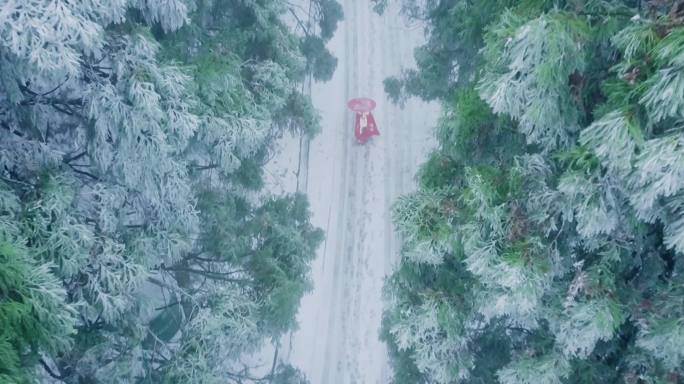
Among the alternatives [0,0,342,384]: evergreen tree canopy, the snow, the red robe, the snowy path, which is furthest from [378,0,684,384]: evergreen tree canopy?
the red robe

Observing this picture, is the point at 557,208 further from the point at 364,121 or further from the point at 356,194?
the point at 364,121

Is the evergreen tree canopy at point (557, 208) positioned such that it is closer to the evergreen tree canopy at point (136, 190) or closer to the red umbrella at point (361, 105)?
the evergreen tree canopy at point (136, 190)

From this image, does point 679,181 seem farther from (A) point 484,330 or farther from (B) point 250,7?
(B) point 250,7

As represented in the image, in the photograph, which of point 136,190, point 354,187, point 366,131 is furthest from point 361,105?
point 136,190

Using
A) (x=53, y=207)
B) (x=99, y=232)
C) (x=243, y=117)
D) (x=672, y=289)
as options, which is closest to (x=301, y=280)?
(x=243, y=117)

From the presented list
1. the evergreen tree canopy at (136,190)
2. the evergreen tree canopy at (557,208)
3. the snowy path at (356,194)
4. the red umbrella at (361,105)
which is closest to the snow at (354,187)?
the snowy path at (356,194)

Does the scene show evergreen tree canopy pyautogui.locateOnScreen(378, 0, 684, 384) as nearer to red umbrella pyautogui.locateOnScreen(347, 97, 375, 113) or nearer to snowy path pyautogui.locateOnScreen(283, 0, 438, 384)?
snowy path pyautogui.locateOnScreen(283, 0, 438, 384)
